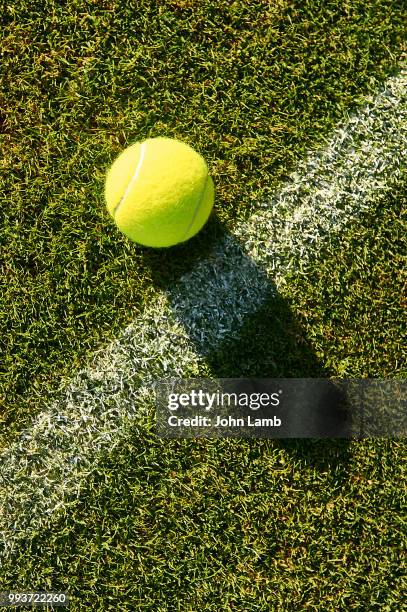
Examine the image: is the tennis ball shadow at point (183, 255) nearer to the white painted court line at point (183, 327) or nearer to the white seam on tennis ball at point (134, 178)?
the white painted court line at point (183, 327)

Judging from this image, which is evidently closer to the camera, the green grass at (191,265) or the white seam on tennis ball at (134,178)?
the white seam on tennis ball at (134,178)

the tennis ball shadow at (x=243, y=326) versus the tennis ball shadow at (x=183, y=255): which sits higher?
the tennis ball shadow at (x=183, y=255)

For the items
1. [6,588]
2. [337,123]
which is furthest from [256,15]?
[6,588]

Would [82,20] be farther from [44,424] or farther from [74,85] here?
[44,424]

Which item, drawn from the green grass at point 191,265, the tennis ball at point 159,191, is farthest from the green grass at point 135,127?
the tennis ball at point 159,191

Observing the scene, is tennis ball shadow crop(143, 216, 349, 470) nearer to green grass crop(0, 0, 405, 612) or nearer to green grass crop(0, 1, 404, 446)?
green grass crop(0, 0, 405, 612)

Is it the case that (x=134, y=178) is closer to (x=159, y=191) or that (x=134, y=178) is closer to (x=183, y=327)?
(x=159, y=191)

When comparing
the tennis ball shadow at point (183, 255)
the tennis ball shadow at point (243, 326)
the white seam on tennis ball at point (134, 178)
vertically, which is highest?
the white seam on tennis ball at point (134, 178)
